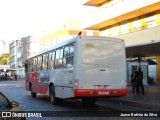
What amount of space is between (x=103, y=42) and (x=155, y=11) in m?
19.9

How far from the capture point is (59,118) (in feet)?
44.3

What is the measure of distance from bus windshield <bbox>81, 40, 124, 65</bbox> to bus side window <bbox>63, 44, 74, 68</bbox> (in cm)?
70

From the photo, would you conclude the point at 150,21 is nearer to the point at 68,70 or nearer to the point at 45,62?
the point at 45,62

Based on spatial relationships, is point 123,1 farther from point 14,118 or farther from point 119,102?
point 14,118

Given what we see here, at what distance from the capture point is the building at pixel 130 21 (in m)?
33.1

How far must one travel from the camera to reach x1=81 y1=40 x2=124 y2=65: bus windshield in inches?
650

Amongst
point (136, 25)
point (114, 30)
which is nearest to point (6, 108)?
point (136, 25)

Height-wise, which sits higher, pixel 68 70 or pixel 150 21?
pixel 150 21

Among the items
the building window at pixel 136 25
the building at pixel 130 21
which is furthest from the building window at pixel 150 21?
the building window at pixel 136 25

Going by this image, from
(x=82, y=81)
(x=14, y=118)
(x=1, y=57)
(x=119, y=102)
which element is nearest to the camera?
(x=14, y=118)

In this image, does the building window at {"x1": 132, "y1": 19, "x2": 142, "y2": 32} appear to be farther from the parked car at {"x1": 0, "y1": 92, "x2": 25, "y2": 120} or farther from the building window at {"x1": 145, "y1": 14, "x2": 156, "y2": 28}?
the parked car at {"x1": 0, "y1": 92, "x2": 25, "y2": 120}

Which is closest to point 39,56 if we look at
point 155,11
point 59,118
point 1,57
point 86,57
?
point 86,57

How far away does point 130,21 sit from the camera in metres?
39.9

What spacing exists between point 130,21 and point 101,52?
78.5 feet
